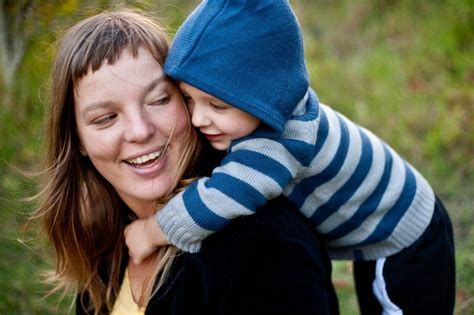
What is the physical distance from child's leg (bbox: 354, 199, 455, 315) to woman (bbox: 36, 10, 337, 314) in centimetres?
26

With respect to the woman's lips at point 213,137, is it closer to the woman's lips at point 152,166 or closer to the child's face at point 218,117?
the child's face at point 218,117

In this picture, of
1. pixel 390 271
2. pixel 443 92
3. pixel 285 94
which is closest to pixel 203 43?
pixel 285 94

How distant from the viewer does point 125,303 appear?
2682mm

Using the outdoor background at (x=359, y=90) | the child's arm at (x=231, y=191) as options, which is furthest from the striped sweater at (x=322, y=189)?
the outdoor background at (x=359, y=90)

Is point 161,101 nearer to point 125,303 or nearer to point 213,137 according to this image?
point 213,137

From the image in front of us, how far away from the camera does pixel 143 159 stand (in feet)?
7.77

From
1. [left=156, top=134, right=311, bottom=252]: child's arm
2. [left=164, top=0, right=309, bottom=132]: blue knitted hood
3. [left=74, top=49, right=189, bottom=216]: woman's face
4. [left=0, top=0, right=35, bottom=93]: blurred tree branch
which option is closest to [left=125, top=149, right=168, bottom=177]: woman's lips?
[left=74, top=49, right=189, bottom=216]: woman's face

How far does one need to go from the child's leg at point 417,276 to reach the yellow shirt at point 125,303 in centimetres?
84

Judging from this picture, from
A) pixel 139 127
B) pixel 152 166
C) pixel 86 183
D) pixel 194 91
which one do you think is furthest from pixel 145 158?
pixel 86 183

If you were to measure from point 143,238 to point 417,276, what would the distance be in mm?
953

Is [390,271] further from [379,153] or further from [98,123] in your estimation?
[98,123]

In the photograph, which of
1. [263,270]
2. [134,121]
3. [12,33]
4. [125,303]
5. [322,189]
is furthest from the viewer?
[12,33]

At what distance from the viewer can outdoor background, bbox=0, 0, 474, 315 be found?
405cm

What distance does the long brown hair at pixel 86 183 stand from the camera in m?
2.32
